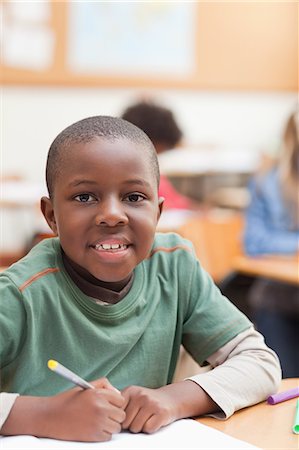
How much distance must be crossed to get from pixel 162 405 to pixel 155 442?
0.05 m

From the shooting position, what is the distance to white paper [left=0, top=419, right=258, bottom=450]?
760 millimetres

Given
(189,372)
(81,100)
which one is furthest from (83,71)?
(189,372)

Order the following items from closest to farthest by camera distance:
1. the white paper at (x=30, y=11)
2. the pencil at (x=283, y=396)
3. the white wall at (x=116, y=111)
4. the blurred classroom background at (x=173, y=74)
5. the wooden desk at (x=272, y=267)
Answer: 1. the pencil at (x=283, y=396)
2. the wooden desk at (x=272, y=267)
3. the white wall at (x=116, y=111)
4. the blurred classroom background at (x=173, y=74)
5. the white paper at (x=30, y=11)

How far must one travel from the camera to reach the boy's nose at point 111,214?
0.80 meters

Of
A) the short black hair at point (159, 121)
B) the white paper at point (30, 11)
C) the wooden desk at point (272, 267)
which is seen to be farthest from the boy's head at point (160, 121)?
the white paper at point (30, 11)

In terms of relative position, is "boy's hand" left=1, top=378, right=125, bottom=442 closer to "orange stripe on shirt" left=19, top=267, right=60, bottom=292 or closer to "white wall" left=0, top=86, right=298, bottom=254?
"orange stripe on shirt" left=19, top=267, right=60, bottom=292

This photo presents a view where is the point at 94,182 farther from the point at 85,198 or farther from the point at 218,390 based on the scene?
the point at 218,390

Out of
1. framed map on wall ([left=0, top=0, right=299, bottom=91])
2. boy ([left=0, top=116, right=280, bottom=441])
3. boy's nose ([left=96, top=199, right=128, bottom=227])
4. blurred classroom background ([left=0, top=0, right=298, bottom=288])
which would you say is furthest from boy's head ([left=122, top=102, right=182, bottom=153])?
framed map on wall ([left=0, top=0, right=299, bottom=91])

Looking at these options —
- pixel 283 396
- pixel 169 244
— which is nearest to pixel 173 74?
pixel 169 244

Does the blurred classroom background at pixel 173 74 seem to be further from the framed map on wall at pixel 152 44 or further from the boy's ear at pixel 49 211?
the boy's ear at pixel 49 211

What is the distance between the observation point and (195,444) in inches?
30.6

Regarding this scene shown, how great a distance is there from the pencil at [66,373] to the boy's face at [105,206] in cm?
14

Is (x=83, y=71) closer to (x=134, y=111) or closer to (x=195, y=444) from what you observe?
(x=134, y=111)

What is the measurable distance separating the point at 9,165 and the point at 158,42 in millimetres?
1724
